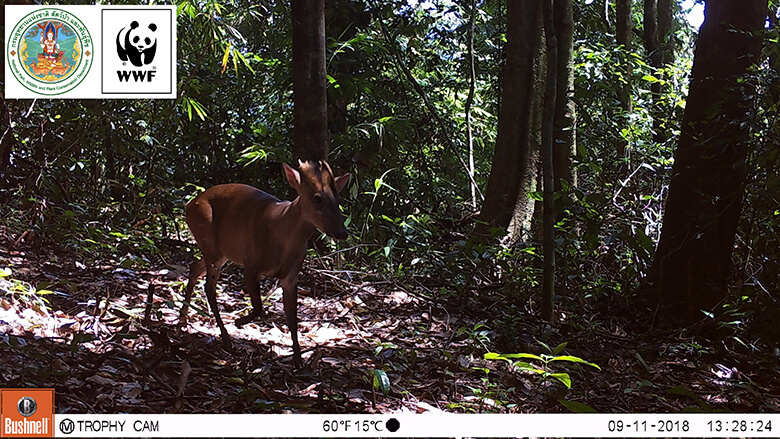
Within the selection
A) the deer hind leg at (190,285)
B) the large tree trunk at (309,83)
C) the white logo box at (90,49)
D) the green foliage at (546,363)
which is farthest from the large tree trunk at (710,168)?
the white logo box at (90,49)

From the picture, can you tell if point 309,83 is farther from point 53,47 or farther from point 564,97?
point 564,97

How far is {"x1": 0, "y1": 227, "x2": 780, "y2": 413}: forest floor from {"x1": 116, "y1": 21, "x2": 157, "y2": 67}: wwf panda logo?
1014mm

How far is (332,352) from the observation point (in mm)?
3264

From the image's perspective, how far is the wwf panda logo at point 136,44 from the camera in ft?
9.48

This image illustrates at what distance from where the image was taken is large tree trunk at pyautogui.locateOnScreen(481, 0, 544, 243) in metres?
5.32

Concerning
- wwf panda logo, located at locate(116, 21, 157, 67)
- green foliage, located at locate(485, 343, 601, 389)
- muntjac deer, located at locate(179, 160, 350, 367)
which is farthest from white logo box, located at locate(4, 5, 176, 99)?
green foliage, located at locate(485, 343, 601, 389)

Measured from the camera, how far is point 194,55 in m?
4.92

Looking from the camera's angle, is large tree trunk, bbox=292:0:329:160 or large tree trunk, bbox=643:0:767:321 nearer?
large tree trunk, bbox=643:0:767:321

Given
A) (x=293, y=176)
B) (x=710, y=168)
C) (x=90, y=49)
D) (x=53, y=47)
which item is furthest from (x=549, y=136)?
(x=53, y=47)

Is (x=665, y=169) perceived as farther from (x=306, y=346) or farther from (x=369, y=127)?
(x=306, y=346)

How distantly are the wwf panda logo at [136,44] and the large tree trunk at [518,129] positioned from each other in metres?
3.02

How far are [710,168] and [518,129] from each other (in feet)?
5.91

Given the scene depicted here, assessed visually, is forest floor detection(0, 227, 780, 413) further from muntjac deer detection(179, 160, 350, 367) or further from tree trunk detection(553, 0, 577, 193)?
tree trunk detection(553, 0, 577, 193)

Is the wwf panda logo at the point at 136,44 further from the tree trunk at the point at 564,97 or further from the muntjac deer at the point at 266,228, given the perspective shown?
the tree trunk at the point at 564,97
